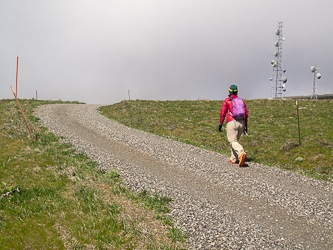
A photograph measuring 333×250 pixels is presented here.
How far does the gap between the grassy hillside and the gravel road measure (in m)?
0.77

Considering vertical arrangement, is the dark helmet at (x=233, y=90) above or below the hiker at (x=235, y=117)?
above

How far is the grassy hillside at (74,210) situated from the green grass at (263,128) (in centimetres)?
920

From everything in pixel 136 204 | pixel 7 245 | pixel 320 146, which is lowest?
pixel 7 245

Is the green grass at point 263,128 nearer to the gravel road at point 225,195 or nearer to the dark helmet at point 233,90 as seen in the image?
the gravel road at point 225,195

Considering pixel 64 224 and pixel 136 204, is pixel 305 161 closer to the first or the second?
pixel 136 204

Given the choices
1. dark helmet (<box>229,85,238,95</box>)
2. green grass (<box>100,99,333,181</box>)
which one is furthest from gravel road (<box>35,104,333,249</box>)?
dark helmet (<box>229,85,238,95</box>)

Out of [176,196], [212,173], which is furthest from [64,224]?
[212,173]

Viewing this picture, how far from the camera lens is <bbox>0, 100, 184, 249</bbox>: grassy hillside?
6.04 meters

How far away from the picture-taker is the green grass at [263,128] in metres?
14.6

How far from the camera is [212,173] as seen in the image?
1134 centimetres

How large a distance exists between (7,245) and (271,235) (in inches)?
276

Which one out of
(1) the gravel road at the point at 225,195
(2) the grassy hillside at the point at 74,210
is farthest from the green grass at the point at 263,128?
(2) the grassy hillside at the point at 74,210

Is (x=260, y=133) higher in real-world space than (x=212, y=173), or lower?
higher

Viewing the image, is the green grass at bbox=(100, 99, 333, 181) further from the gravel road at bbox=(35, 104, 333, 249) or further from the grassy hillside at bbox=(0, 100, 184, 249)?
the grassy hillside at bbox=(0, 100, 184, 249)
